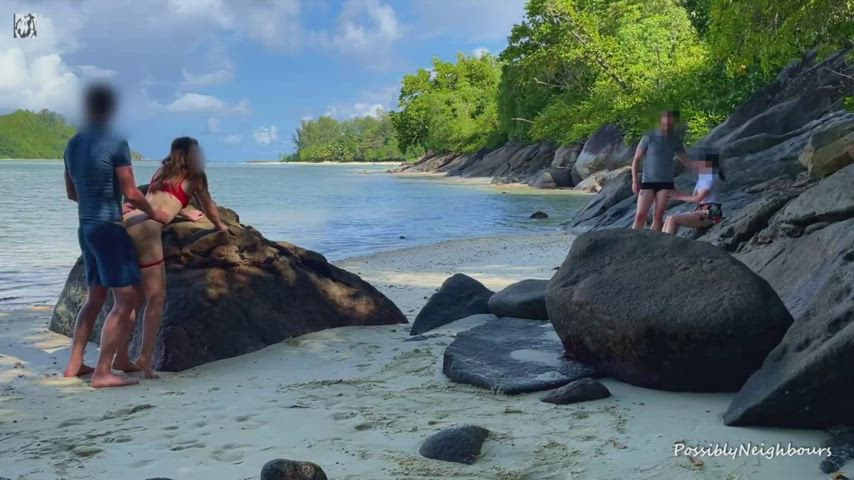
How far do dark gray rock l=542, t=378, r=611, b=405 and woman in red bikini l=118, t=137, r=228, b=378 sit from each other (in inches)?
117

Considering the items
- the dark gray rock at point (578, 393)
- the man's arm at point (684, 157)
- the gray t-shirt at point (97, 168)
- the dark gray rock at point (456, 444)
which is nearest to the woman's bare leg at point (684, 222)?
the man's arm at point (684, 157)

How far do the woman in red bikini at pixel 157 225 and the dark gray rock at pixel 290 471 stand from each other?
268 cm

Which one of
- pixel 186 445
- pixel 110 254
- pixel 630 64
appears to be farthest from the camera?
pixel 630 64

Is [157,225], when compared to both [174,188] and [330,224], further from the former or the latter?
[330,224]

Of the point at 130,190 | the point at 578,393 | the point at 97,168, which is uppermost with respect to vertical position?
the point at 97,168

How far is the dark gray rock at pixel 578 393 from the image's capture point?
456 cm

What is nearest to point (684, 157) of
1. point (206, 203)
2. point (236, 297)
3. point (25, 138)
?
point (236, 297)

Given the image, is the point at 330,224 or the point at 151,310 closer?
the point at 151,310

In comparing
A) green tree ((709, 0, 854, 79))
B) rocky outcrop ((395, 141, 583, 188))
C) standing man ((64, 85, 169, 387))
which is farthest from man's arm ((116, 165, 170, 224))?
rocky outcrop ((395, 141, 583, 188))

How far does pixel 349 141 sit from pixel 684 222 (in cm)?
15899

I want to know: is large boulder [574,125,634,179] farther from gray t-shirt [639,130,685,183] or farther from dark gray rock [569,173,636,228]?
gray t-shirt [639,130,685,183]

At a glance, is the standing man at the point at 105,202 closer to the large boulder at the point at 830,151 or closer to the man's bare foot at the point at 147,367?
the man's bare foot at the point at 147,367

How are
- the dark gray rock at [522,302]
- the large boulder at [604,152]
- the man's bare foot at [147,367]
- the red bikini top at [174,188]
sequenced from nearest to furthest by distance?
the man's bare foot at [147,367] → the red bikini top at [174,188] → the dark gray rock at [522,302] → the large boulder at [604,152]

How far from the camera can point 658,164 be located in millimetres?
8906
